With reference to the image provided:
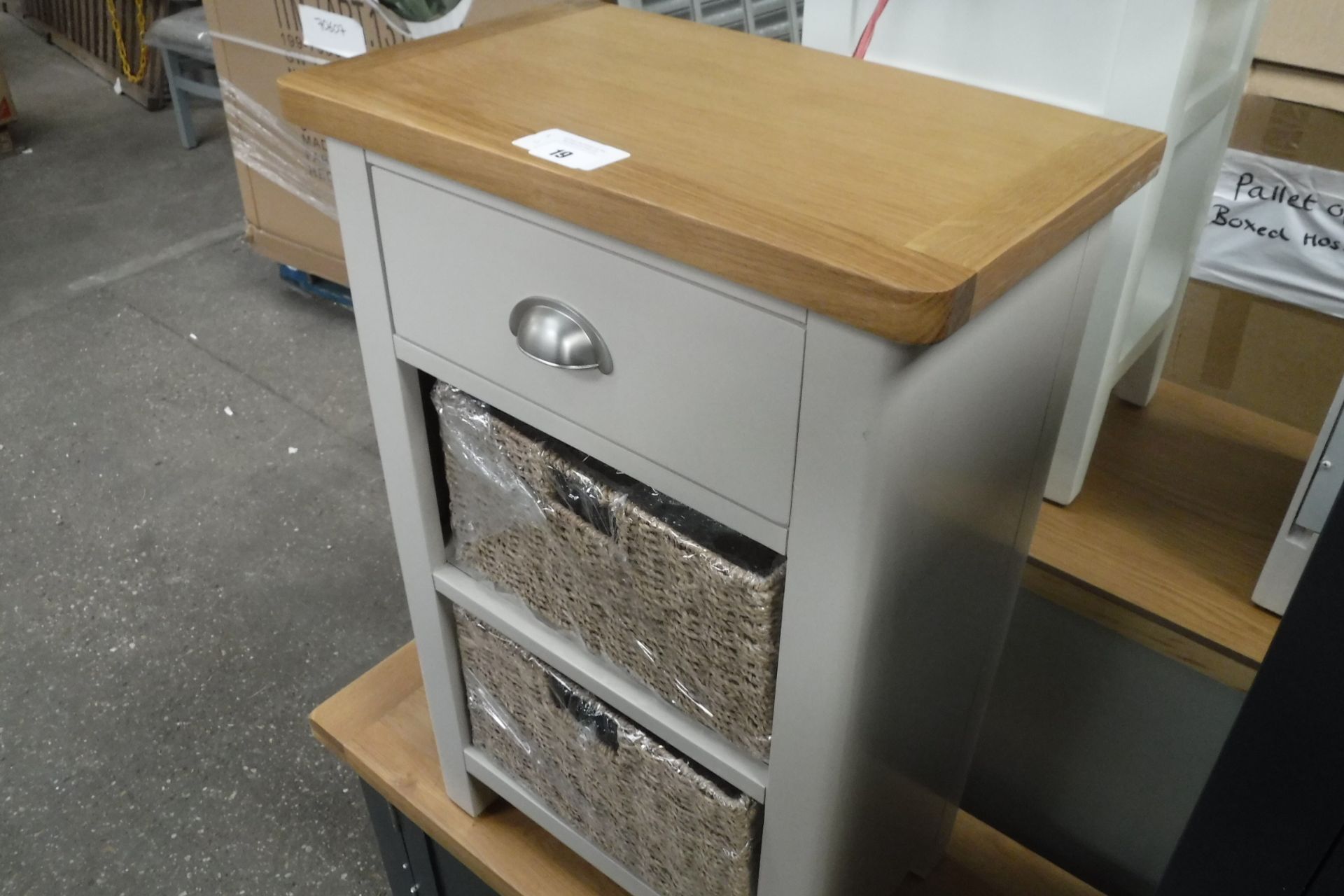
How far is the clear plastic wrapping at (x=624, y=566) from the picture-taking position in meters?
0.62

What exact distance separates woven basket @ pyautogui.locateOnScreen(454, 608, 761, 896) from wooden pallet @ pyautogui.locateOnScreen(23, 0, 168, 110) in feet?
9.94

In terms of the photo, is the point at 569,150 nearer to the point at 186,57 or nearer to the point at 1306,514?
the point at 1306,514

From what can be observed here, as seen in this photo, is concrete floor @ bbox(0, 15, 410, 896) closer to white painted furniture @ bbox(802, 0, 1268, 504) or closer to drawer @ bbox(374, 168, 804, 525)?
drawer @ bbox(374, 168, 804, 525)

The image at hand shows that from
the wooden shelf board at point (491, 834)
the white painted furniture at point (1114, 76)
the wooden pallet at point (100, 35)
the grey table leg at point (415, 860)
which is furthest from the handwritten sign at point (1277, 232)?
the wooden pallet at point (100, 35)

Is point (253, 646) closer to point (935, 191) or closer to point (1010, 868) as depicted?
point (1010, 868)

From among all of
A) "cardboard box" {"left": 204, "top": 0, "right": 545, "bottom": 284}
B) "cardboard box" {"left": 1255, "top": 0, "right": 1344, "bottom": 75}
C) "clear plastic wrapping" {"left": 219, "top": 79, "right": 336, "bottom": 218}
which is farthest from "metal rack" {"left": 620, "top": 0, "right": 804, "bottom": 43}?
"clear plastic wrapping" {"left": 219, "top": 79, "right": 336, "bottom": 218}

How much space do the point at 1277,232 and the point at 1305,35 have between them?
0.58ft

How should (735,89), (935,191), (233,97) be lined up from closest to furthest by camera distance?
(935,191)
(735,89)
(233,97)

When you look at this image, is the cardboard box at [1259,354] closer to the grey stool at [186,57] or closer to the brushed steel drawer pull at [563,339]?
the brushed steel drawer pull at [563,339]

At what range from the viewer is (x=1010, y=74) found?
2.39 feet

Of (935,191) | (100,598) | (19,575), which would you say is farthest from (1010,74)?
(19,575)

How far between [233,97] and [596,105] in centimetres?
173

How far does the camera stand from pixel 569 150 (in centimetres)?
55

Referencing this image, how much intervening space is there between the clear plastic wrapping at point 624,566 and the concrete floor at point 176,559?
0.74m
